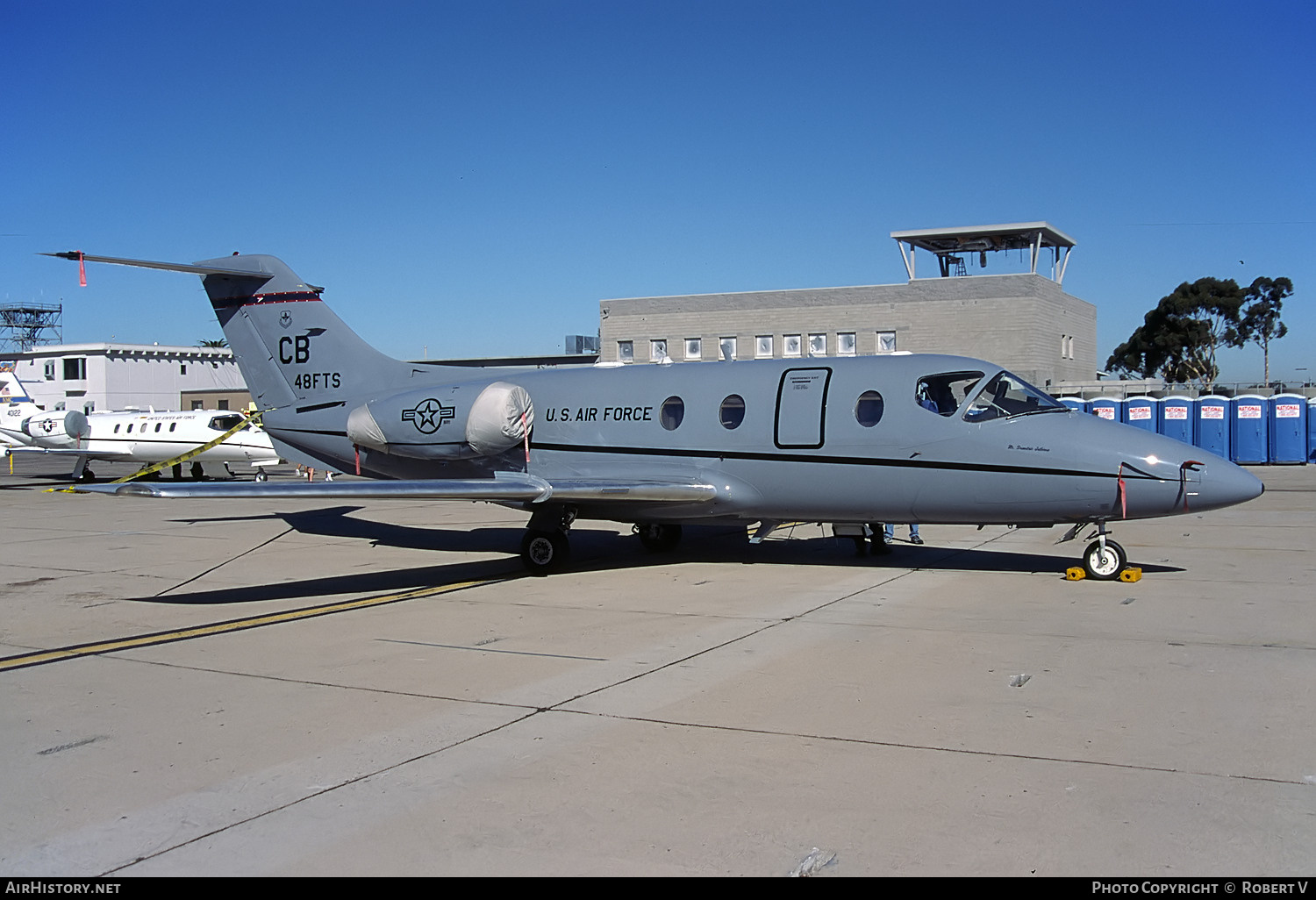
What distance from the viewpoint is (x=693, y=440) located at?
43.6 ft

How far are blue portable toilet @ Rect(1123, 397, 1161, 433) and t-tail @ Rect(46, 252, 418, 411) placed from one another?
29509 millimetres

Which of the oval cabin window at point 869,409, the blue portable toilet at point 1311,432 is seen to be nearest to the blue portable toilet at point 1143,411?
the blue portable toilet at point 1311,432

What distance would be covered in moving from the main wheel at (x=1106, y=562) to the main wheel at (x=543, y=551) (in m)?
6.41

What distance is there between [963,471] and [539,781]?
760cm

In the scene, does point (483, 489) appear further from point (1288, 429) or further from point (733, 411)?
point (1288, 429)

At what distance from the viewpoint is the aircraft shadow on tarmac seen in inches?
484

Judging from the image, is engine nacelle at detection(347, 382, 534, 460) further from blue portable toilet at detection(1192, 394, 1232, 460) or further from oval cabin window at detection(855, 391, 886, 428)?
blue portable toilet at detection(1192, 394, 1232, 460)

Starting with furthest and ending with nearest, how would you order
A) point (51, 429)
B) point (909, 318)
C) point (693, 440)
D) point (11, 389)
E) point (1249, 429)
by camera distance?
point (909, 318) < point (11, 389) < point (1249, 429) < point (51, 429) < point (693, 440)

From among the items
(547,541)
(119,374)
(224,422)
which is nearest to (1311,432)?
(547,541)

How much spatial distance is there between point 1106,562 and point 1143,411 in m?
28.1

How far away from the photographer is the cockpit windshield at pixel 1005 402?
11719 millimetres

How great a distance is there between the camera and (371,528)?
18953 millimetres

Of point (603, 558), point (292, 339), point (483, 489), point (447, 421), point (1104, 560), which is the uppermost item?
point (292, 339)

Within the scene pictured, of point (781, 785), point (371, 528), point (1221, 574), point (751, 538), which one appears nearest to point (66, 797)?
point (781, 785)
